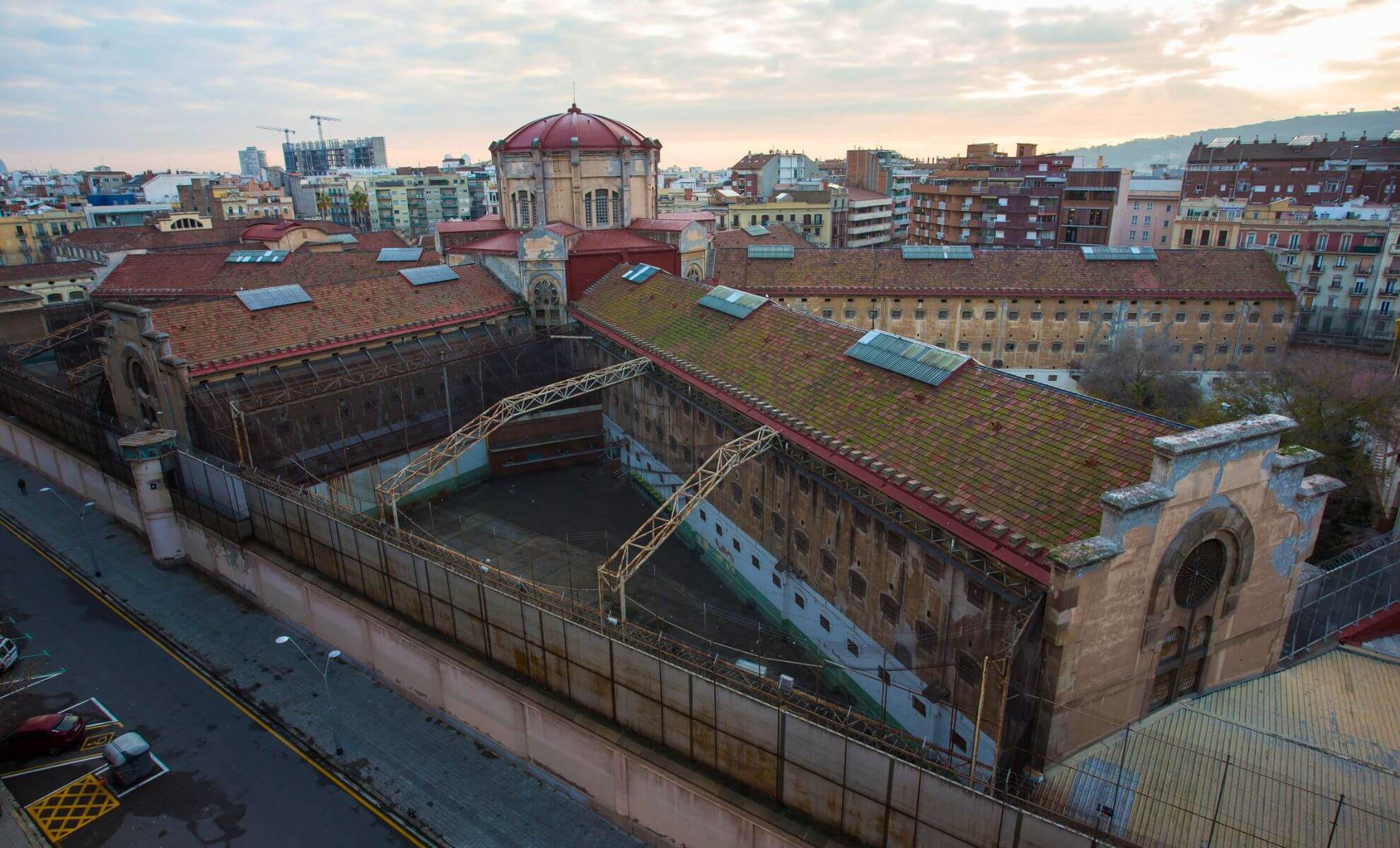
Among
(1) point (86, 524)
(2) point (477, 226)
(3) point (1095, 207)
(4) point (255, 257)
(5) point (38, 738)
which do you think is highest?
(2) point (477, 226)

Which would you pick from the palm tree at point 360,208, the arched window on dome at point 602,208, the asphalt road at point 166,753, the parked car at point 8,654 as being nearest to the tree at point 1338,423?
the arched window on dome at point 602,208

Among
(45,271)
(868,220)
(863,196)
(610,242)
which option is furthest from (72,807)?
(863,196)

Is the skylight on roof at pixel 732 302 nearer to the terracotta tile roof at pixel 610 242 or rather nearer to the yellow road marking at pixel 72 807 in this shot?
the terracotta tile roof at pixel 610 242

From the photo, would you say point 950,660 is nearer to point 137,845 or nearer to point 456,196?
point 137,845

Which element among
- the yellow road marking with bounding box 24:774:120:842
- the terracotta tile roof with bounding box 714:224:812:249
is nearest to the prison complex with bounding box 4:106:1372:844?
the yellow road marking with bounding box 24:774:120:842

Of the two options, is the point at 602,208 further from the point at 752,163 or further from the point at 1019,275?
the point at 752,163

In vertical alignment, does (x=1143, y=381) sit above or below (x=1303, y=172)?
below

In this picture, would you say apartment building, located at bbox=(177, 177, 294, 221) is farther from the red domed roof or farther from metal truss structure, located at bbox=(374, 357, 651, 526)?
metal truss structure, located at bbox=(374, 357, 651, 526)
